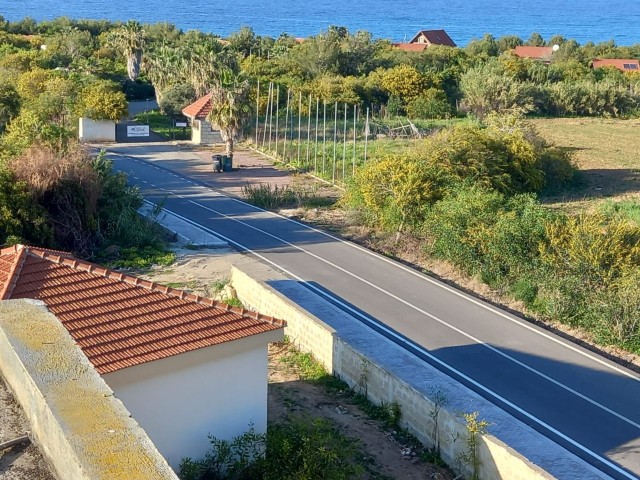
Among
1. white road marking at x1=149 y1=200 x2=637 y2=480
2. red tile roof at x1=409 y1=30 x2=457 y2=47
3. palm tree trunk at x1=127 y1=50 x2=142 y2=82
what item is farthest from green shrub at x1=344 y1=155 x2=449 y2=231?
red tile roof at x1=409 y1=30 x2=457 y2=47

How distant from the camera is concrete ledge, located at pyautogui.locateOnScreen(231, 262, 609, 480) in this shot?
43.5ft

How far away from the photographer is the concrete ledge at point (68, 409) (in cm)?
618

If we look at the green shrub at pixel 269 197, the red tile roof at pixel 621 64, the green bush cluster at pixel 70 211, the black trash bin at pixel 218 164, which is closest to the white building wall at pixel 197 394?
the green bush cluster at pixel 70 211

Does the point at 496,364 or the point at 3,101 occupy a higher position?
the point at 3,101

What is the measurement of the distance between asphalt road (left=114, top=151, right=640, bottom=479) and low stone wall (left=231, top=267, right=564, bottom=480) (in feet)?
7.63

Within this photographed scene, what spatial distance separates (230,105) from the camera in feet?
135

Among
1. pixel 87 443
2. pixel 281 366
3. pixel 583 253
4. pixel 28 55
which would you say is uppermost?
pixel 28 55

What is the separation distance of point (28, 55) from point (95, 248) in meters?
41.8

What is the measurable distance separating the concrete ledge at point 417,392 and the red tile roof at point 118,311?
11.6 ft

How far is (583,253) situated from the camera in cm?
2178

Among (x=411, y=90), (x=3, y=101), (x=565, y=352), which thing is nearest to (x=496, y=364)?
(x=565, y=352)

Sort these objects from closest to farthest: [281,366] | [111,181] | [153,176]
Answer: [281,366] < [111,181] < [153,176]

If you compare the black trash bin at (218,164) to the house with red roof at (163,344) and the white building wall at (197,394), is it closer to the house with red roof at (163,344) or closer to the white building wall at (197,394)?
the house with red roof at (163,344)

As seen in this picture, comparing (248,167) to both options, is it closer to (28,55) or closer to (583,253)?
(583,253)
